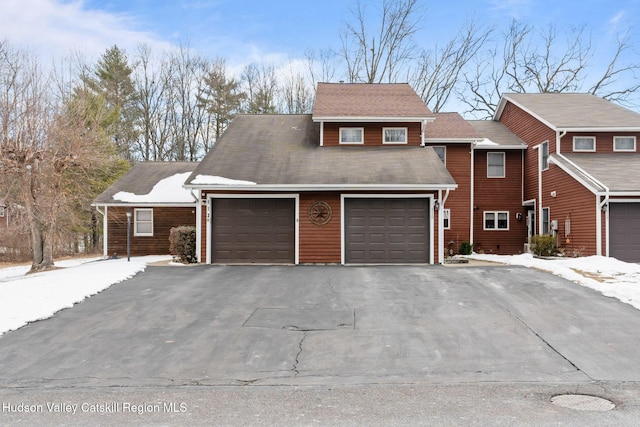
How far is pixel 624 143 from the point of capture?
19.6 meters

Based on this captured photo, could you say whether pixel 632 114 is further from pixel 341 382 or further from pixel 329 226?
pixel 341 382

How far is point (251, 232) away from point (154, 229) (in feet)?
24.4

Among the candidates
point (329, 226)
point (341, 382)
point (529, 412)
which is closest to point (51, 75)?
point (329, 226)

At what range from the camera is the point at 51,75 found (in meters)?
17.6

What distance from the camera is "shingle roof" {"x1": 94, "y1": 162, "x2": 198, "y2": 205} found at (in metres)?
21.7

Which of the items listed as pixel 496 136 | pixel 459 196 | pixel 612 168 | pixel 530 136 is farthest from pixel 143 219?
pixel 612 168

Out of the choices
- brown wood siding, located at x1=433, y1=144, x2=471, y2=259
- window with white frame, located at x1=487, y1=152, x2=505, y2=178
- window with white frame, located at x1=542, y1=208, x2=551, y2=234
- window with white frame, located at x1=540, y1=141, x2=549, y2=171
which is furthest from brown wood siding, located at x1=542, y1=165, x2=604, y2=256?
brown wood siding, located at x1=433, y1=144, x2=471, y2=259

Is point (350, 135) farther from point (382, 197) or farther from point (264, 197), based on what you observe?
point (264, 197)

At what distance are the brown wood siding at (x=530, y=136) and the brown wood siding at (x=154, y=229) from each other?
47.4 ft

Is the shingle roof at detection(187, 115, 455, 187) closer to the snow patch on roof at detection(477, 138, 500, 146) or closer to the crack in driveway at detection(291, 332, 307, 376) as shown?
the snow patch on roof at detection(477, 138, 500, 146)

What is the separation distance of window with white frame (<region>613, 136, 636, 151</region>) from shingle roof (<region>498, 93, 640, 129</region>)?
576mm

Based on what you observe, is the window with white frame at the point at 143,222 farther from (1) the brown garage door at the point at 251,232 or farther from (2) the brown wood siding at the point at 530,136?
(2) the brown wood siding at the point at 530,136

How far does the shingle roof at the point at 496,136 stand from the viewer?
2197 cm

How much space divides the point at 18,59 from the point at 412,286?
611 inches
